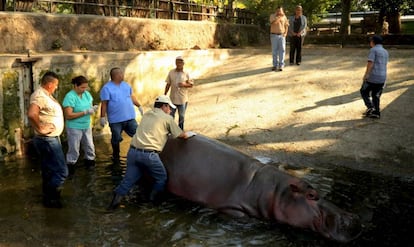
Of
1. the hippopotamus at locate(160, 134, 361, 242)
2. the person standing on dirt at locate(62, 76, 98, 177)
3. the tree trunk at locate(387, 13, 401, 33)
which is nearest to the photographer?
the hippopotamus at locate(160, 134, 361, 242)

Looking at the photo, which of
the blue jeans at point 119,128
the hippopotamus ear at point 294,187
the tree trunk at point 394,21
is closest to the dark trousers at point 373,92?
the hippopotamus ear at point 294,187

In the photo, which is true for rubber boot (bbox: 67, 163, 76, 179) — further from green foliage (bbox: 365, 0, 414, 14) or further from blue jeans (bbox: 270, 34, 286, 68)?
green foliage (bbox: 365, 0, 414, 14)

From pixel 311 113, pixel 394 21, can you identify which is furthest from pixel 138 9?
pixel 394 21

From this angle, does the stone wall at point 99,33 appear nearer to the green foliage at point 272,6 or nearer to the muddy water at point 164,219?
the muddy water at point 164,219

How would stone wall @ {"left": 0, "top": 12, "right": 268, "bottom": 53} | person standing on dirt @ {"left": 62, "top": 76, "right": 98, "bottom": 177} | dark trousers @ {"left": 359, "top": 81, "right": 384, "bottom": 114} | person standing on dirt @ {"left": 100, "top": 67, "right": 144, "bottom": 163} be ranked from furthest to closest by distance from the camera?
stone wall @ {"left": 0, "top": 12, "right": 268, "bottom": 53} < dark trousers @ {"left": 359, "top": 81, "right": 384, "bottom": 114} < person standing on dirt @ {"left": 100, "top": 67, "right": 144, "bottom": 163} < person standing on dirt @ {"left": 62, "top": 76, "right": 98, "bottom": 177}

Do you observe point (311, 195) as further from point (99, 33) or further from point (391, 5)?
point (391, 5)

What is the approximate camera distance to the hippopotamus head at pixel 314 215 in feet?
17.6

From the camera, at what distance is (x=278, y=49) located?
1377 cm

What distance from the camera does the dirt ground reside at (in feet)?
28.0

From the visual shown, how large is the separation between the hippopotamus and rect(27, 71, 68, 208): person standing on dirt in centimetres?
154

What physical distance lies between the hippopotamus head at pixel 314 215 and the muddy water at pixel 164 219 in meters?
0.11

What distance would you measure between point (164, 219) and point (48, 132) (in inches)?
72.4

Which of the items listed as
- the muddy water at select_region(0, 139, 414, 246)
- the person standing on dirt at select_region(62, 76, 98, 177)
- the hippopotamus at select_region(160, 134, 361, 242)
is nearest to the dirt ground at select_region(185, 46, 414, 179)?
the muddy water at select_region(0, 139, 414, 246)

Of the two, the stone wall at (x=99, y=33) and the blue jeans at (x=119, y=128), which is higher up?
the stone wall at (x=99, y=33)
